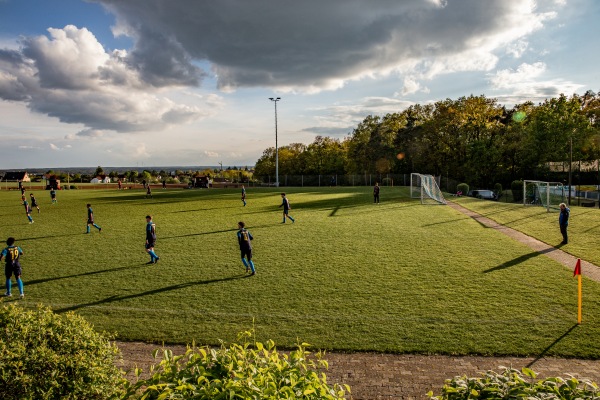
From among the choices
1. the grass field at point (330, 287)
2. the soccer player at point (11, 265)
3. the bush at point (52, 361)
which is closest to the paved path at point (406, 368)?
the grass field at point (330, 287)

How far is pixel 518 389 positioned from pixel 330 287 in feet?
29.1

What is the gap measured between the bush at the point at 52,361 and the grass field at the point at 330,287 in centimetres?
208

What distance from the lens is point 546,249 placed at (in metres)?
16.1

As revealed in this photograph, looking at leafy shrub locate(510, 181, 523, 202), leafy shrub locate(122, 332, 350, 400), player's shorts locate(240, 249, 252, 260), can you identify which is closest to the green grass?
leafy shrub locate(510, 181, 523, 202)

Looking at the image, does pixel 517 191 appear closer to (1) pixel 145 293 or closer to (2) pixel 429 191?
(2) pixel 429 191

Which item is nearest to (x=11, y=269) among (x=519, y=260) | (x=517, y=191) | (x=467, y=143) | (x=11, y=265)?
(x=11, y=265)

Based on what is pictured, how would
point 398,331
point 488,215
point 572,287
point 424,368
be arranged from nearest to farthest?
point 424,368, point 398,331, point 572,287, point 488,215

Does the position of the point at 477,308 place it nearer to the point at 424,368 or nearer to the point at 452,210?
the point at 424,368

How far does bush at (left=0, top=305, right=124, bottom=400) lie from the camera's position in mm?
4160

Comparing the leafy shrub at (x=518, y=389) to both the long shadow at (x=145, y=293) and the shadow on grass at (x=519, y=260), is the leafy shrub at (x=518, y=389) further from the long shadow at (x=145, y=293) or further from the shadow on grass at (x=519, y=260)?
the shadow on grass at (x=519, y=260)

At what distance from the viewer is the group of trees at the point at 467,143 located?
44562mm

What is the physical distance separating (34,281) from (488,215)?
2485cm

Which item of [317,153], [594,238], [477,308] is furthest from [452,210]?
[317,153]

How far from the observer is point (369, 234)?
19.4 metres
